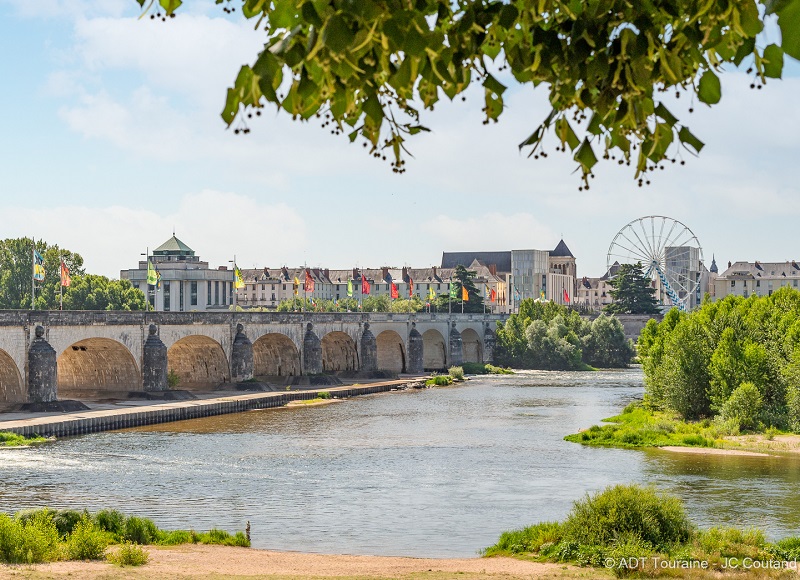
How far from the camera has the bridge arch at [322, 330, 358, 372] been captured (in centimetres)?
9162

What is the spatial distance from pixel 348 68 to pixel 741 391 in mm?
46448

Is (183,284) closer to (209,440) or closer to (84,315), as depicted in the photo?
(84,315)

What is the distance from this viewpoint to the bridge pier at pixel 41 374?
5247cm

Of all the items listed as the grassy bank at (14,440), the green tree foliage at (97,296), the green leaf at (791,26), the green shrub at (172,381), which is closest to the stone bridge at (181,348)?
the green shrub at (172,381)

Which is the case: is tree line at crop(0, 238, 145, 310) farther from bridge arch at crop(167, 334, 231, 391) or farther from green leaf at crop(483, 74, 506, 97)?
green leaf at crop(483, 74, 506, 97)

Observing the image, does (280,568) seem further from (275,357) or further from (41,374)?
(275,357)

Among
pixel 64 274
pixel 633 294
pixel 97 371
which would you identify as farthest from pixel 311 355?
pixel 633 294

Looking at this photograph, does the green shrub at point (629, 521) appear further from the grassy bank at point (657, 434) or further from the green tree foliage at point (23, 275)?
the green tree foliage at point (23, 275)

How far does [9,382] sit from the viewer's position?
53406mm

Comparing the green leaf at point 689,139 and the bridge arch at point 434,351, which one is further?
the bridge arch at point 434,351

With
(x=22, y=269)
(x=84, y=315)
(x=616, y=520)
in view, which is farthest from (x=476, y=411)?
(x=22, y=269)

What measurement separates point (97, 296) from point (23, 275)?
963cm

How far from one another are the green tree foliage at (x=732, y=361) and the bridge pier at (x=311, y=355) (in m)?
28.9

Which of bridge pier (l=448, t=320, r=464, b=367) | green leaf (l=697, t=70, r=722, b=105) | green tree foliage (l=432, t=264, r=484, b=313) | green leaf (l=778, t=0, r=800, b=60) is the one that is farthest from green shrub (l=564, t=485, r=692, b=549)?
green tree foliage (l=432, t=264, r=484, b=313)
